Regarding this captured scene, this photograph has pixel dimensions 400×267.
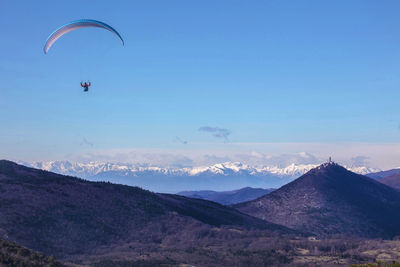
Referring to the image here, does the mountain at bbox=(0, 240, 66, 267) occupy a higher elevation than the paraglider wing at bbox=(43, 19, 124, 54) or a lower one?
lower

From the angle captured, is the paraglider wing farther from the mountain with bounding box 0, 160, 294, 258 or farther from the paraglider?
the mountain with bounding box 0, 160, 294, 258

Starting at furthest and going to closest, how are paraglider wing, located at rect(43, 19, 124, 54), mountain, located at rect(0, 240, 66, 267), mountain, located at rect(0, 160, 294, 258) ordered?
mountain, located at rect(0, 160, 294, 258) < paraglider wing, located at rect(43, 19, 124, 54) < mountain, located at rect(0, 240, 66, 267)

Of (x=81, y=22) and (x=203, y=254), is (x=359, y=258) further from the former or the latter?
(x=81, y=22)

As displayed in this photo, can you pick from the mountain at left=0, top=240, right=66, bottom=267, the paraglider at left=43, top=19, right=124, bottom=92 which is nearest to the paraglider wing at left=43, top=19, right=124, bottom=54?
the paraglider at left=43, top=19, right=124, bottom=92

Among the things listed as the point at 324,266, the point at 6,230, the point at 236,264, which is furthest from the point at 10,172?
the point at 324,266

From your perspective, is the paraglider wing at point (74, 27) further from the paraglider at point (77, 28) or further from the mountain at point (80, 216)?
the mountain at point (80, 216)

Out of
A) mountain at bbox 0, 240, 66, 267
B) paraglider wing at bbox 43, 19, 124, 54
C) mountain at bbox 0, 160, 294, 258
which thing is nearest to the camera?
mountain at bbox 0, 240, 66, 267

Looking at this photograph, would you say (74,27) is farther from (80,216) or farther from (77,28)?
(80,216)

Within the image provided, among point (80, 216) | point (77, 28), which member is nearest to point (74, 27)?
point (77, 28)
